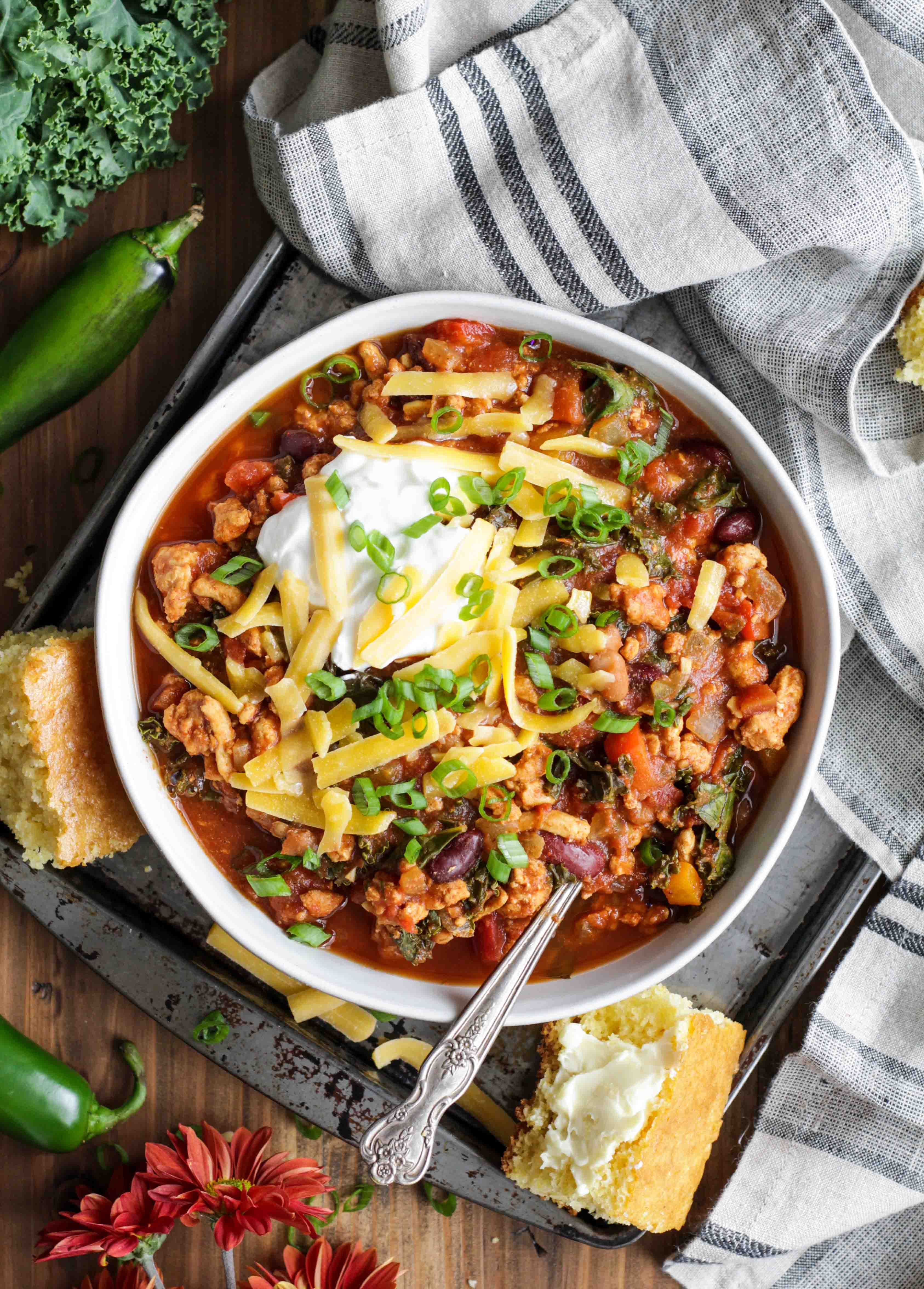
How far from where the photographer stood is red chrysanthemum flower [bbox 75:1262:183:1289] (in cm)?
359

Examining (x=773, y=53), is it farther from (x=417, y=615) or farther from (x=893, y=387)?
(x=417, y=615)

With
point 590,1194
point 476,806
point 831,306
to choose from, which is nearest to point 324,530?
point 476,806

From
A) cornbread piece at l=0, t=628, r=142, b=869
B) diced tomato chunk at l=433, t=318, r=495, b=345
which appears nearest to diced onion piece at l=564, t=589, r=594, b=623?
diced tomato chunk at l=433, t=318, r=495, b=345

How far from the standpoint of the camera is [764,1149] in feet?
12.7

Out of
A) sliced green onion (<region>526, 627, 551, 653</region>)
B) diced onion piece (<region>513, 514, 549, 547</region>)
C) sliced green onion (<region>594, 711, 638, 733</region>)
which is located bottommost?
sliced green onion (<region>594, 711, 638, 733</region>)

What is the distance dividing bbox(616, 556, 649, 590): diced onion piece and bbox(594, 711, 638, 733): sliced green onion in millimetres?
395

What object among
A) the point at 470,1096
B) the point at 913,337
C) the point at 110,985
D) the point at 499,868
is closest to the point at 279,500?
the point at 499,868

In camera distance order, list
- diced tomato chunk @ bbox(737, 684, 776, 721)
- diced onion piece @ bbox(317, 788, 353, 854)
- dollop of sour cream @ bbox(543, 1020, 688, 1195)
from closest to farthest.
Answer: diced onion piece @ bbox(317, 788, 353, 854) → diced tomato chunk @ bbox(737, 684, 776, 721) → dollop of sour cream @ bbox(543, 1020, 688, 1195)

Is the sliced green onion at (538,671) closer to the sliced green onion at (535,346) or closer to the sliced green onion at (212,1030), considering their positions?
the sliced green onion at (535,346)

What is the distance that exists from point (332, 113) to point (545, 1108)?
3.43 m

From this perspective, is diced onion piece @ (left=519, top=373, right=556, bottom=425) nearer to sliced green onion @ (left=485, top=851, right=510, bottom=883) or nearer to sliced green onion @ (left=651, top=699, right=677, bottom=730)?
sliced green onion @ (left=651, top=699, right=677, bottom=730)

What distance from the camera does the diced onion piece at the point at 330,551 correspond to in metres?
2.98

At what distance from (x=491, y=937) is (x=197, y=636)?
1.32 m

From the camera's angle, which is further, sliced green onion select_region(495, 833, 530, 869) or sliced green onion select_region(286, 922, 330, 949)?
sliced green onion select_region(286, 922, 330, 949)
